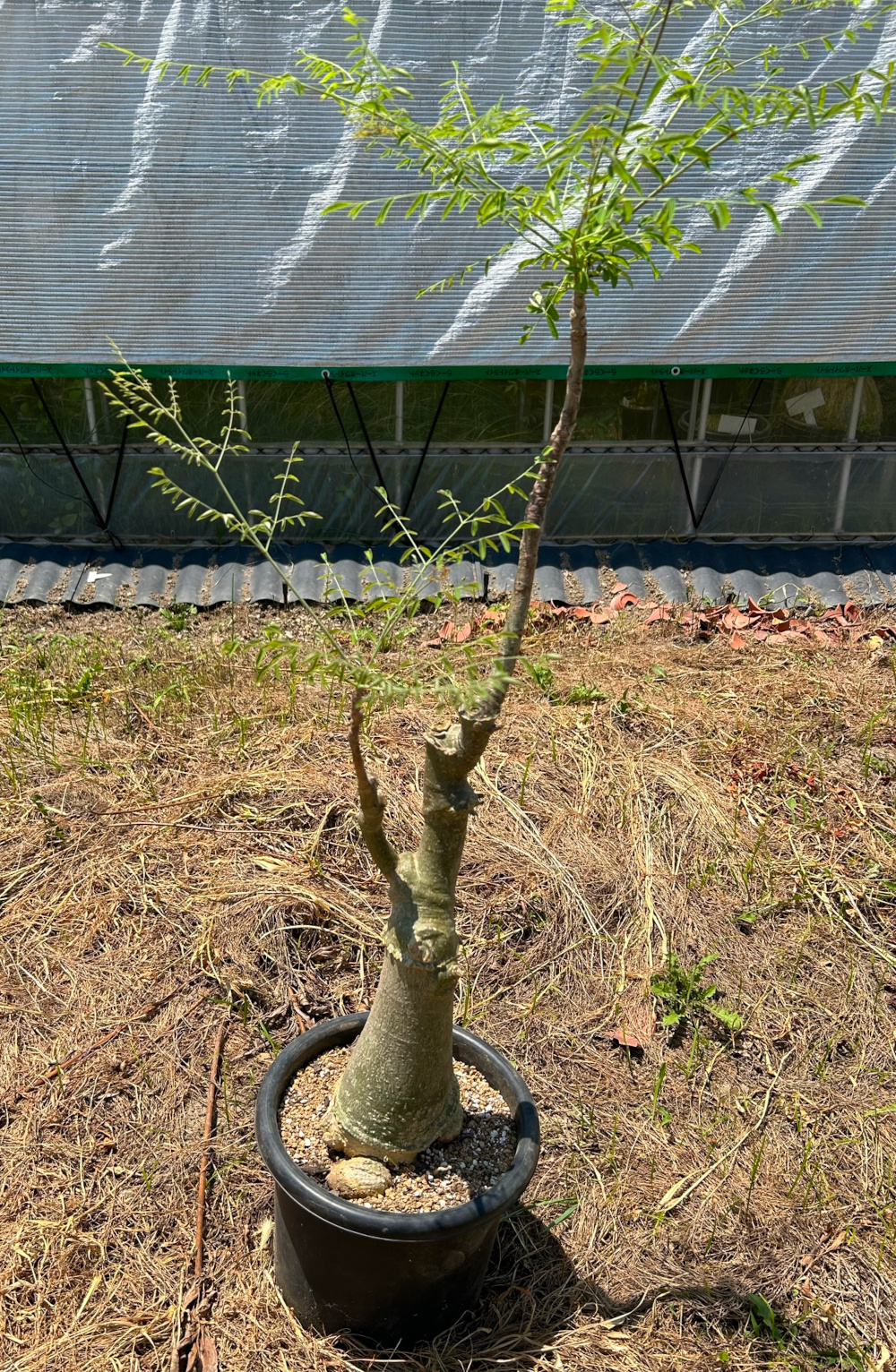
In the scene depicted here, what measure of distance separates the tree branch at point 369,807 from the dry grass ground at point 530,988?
26 centimetres

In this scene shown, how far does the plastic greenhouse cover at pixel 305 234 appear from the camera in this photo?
501 centimetres

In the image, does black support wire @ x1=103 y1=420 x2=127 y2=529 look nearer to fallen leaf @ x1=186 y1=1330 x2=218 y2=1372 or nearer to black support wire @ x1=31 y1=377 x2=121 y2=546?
black support wire @ x1=31 y1=377 x2=121 y2=546

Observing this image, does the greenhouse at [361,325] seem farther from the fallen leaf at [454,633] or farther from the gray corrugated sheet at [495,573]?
the fallen leaf at [454,633]

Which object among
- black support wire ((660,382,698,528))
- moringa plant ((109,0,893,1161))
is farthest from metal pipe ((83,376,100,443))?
moringa plant ((109,0,893,1161))

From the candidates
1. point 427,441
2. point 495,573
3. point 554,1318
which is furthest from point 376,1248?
point 427,441

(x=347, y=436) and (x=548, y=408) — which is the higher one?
(x=548, y=408)

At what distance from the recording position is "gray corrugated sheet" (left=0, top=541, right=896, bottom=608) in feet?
17.4

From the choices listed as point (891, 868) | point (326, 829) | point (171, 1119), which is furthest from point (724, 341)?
point (171, 1119)

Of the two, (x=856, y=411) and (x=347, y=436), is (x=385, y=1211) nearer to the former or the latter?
(x=347, y=436)

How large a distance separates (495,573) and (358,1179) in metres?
3.80

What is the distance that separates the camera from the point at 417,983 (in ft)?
6.53

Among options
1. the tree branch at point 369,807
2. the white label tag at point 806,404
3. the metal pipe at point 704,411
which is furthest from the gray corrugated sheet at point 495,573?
the tree branch at point 369,807

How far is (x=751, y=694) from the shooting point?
13.3ft

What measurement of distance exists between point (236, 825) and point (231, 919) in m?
0.41
